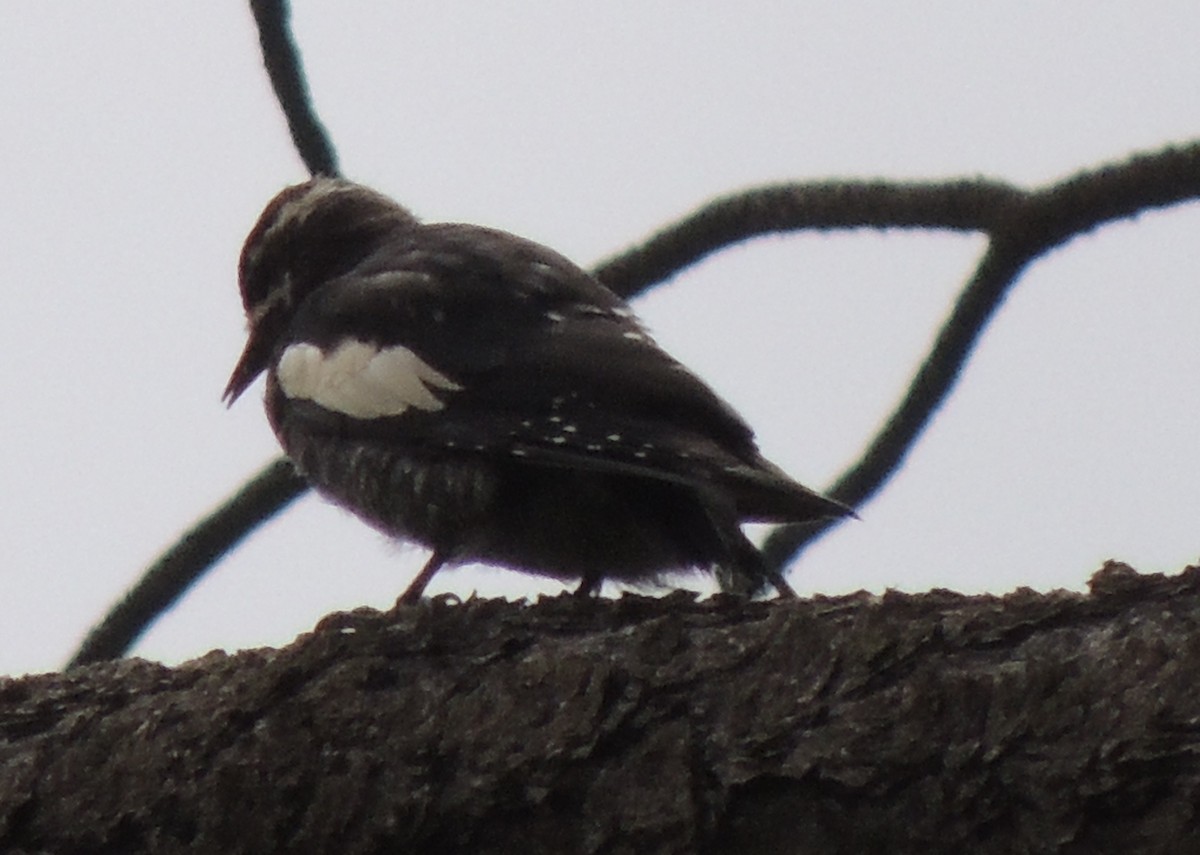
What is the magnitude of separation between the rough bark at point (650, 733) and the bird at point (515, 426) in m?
0.77

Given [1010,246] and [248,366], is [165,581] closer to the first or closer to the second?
[248,366]

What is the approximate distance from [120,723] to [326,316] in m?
1.72

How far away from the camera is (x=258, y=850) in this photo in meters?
2.17

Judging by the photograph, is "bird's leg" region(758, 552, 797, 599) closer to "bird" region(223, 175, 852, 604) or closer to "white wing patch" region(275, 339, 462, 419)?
"bird" region(223, 175, 852, 604)

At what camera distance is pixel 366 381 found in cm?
363

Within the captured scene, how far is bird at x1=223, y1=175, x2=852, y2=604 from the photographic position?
3.11 meters

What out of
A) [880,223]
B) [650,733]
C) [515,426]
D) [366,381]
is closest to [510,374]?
[515,426]

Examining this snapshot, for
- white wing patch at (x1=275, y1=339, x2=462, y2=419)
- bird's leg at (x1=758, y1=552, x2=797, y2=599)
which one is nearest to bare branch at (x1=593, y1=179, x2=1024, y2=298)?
white wing patch at (x1=275, y1=339, x2=462, y2=419)

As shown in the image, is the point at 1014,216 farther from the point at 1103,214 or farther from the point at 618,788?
the point at 618,788

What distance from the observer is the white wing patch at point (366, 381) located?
11.6 ft

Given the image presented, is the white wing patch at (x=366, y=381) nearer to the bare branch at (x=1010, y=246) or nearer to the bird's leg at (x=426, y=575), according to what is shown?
the bird's leg at (x=426, y=575)

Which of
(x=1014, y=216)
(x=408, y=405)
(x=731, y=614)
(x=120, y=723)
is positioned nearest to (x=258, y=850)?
(x=120, y=723)

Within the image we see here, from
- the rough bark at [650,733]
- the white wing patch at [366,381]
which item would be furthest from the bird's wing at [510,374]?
the rough bark at [650,733]

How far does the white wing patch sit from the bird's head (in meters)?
0.65
